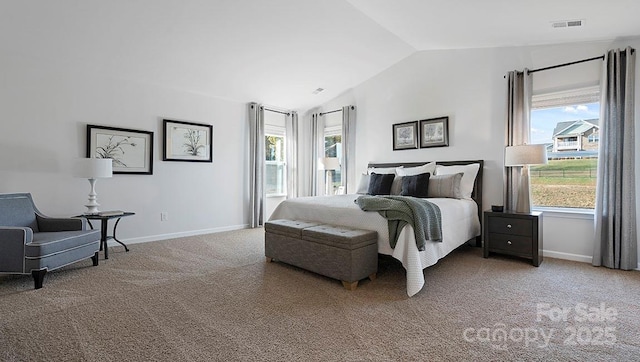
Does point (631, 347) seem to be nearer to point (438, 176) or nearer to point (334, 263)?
point (334, 263)

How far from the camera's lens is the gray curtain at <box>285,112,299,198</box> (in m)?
6.87

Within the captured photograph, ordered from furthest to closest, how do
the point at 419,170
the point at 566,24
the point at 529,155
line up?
the point at 419,170 < the point at 529,155 < the point at 566,24

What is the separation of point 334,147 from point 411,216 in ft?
13.3

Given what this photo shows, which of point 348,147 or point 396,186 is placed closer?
point 396,186

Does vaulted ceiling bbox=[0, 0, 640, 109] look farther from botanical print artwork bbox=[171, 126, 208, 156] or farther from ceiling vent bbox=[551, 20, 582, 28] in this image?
botanical print artwork bbox=[171, 126, 208, 156]

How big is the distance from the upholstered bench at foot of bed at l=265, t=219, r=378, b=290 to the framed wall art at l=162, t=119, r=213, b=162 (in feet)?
8.68

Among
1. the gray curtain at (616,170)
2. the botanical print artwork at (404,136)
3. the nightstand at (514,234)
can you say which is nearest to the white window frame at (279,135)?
the botanical print artwork at (404,136)

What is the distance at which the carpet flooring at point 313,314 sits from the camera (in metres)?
1.83

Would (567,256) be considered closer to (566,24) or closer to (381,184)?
(381,184)

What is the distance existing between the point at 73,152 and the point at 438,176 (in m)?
4.95

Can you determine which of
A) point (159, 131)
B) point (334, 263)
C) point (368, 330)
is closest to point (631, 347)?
point (368, 330)

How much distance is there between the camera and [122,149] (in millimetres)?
4551

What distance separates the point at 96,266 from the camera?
3510 millimetres

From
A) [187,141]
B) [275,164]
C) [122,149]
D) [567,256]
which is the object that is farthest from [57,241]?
[567,256]
